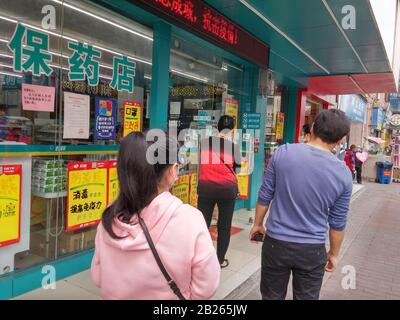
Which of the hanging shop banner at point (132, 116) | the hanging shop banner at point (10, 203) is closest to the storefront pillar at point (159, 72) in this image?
the hanging shop banner at point (132, 116)

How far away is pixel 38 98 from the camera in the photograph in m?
3.21

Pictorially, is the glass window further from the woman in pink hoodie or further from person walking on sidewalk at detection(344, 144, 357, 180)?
person walking on sidewalk at detection(344, 144, 357, 180)

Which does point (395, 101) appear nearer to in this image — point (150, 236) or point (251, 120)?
point (251, 120)

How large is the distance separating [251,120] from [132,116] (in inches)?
115

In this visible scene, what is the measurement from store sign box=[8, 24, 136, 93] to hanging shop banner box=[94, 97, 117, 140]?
20cm

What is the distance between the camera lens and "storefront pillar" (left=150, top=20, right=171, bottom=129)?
420 cm

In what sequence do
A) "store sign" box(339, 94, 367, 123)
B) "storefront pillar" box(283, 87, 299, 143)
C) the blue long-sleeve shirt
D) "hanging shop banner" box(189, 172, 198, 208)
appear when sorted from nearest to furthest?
the blue long-sleeve shirt, "hanging shop banner" box(189, 172, 198, 208), "storefront pillar" box(283, 87, 299, 143), "store sign" box(339, 94, 367, 123)

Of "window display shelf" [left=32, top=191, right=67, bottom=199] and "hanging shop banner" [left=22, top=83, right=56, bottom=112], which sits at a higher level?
"hanging shop banner" [left=22, top=83, right=56, bottom=112]

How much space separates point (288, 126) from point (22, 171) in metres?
7.81

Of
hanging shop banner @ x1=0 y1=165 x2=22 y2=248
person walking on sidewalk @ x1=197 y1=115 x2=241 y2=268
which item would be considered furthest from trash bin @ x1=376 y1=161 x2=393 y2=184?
hanging shop banner @ x1=0 y1=165 x2=22 y2=248

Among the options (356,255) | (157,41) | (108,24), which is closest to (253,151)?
(356,255)

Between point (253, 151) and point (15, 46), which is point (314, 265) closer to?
point (15, 46)

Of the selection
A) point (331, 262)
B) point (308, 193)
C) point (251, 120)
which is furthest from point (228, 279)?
point (251, 120)

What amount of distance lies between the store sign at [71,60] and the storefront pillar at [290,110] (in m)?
6.29
